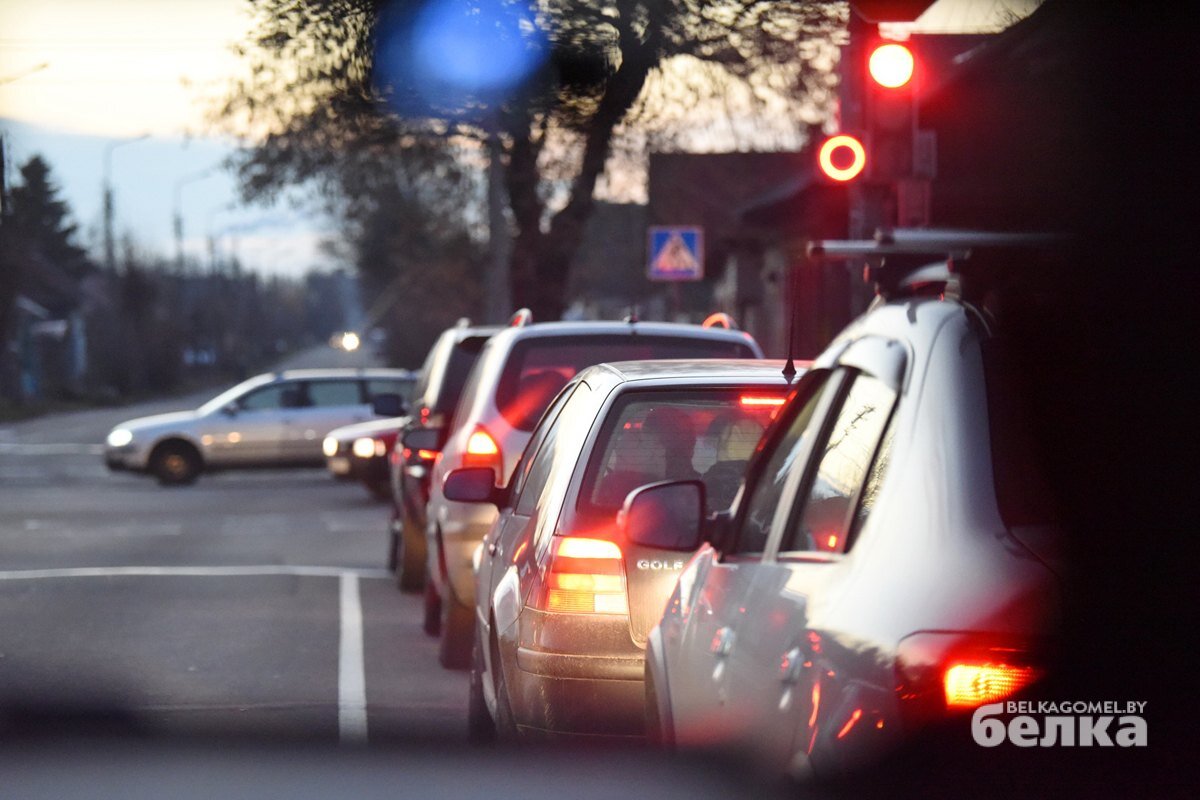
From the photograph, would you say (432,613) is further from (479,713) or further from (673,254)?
(673,254)

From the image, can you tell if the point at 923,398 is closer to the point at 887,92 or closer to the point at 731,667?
the point at 731,667

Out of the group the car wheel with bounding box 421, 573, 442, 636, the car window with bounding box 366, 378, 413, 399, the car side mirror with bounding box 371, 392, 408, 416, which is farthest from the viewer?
the car window with bounding box 366, 378, 413, 399

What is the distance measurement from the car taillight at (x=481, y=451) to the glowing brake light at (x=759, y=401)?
291cm

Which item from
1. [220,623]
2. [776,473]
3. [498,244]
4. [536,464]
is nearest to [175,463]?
[498,244]

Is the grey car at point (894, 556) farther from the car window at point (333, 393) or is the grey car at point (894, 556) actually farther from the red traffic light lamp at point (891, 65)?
the car window at point (333, 393)

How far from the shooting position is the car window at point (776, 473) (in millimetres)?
3859

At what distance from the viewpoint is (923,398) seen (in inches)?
117

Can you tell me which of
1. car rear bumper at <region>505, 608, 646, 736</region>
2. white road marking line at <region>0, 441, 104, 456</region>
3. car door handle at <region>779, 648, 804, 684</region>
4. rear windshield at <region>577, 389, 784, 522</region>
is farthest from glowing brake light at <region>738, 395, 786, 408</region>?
white road marking line at <region>0, 441, 104, 456</region>

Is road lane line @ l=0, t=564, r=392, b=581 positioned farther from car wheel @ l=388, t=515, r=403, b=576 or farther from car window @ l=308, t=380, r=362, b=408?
car window @ l=308, t=380, r=362, b=408

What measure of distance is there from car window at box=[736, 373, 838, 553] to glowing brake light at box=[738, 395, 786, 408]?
216 centimetres

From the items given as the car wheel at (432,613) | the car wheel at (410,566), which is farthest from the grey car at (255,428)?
the car wheel at (432,613)

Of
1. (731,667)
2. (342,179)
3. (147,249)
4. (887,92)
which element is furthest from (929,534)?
(147,249)

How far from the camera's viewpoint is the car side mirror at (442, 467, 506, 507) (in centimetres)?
768

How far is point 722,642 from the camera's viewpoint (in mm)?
3840
